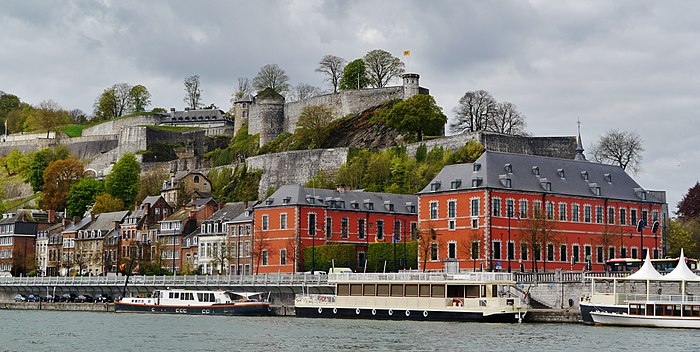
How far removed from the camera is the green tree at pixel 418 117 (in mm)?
97688

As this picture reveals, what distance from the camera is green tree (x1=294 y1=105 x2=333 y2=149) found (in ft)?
355

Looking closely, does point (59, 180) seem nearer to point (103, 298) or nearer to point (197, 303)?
point (103, 298)

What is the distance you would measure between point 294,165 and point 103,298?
2805 cm

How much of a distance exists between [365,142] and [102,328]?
51.4 m

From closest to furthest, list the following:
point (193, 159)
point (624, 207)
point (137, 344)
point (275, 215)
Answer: point (137, 344) < point (624, 207) < point (275, 215) < point (193, 159)

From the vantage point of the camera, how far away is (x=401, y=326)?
51.9m

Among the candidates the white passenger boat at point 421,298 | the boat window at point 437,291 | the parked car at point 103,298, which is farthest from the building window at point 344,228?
the boat window at point 437,291

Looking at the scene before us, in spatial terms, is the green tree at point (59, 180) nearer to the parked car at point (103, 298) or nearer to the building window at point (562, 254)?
the parked car at point (103, 298)

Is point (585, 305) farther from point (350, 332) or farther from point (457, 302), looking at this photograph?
point (350, 332)

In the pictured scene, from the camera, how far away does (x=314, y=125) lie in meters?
109

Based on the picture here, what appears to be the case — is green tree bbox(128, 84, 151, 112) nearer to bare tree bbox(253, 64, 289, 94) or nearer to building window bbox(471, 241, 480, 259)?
bare tree bbox(253, 64, 289, 94)

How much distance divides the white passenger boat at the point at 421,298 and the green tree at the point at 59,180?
220 feet

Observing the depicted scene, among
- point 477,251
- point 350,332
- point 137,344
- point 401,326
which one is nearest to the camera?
point 137,344

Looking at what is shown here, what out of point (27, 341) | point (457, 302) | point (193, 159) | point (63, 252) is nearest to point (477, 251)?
point (457, 302)
